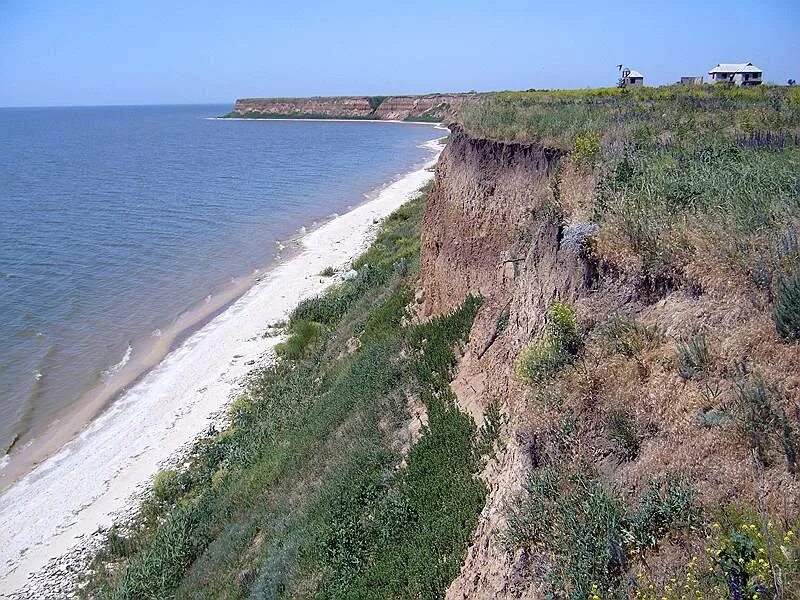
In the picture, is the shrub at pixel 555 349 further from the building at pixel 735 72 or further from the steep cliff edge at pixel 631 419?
the building at pixel 735 72

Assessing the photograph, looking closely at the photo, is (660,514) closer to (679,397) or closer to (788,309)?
(679,397)

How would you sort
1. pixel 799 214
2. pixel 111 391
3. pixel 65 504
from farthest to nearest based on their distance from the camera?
pixel 111 391
pixel 65 504
pixel 799 214

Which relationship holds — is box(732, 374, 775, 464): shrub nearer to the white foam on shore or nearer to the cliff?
the cliff

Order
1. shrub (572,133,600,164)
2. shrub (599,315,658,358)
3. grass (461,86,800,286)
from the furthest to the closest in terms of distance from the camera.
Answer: shrub (572,133,600,164) → grass (461,86,800,286) → shrub (599,315,658,358)

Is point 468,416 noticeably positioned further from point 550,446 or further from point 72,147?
point 72,147

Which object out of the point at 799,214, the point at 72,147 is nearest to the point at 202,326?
the point at 799,214

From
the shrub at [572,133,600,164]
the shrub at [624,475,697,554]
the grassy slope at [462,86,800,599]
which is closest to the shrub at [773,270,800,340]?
the grassy slope at [462,86,800,599]

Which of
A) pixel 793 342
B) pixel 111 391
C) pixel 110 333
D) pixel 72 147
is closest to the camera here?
pixel 793 342
